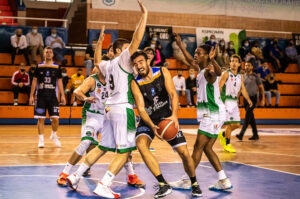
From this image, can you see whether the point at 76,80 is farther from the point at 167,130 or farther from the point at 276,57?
the point at 167,130

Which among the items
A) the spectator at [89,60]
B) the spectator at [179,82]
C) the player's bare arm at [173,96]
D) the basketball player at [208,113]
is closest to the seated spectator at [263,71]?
the spectator at [179,82]

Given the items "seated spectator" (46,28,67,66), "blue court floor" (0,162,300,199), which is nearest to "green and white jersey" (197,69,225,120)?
"blue court floor" (0,162,300,199)

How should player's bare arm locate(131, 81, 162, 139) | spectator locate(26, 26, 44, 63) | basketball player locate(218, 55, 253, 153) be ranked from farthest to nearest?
1. spectator locate(26, 26, 44, 63)
2. basketball player locate(218, 55, 253, 153)
3. player's bare arm locate(131, 81, 162, 139)

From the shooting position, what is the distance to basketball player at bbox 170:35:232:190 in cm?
664

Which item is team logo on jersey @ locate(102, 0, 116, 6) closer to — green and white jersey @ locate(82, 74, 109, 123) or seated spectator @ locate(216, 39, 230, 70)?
seated spectator @ locate(216, 39, 230, 70)

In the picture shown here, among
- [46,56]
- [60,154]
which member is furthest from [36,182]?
[46,56]

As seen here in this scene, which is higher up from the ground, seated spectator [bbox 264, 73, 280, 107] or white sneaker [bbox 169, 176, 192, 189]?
seated spectator [bbox 264, 73, 280, 107]

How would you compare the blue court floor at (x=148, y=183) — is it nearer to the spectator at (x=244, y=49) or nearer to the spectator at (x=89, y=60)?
the spectator at (x=89, y=60)

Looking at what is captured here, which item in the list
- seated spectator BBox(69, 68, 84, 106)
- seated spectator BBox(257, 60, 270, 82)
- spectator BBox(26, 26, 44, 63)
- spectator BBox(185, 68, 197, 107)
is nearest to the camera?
seated spectator BBox(69, 68, 84, 106)

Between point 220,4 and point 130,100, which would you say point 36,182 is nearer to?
point 130,100

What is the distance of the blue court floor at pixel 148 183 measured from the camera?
A: 20.2ft

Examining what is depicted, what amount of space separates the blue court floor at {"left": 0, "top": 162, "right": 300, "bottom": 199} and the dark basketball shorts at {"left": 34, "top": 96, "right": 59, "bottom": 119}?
2.78 metres

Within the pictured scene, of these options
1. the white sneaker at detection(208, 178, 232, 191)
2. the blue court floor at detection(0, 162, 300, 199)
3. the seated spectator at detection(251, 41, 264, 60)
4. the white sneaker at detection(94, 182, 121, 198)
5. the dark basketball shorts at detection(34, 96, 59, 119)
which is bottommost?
the blue court floor at detection(0, 162, 300, 199)

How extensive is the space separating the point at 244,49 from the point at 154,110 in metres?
17.2
